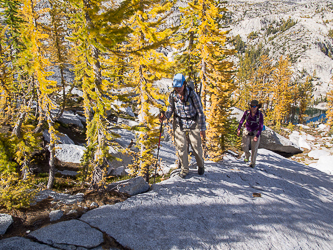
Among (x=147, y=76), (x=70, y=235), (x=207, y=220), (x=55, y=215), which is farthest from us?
(x=147, y=76)

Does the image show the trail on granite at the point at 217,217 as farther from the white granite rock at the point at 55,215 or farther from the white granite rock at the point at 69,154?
the white granite rock at the point at 69,154

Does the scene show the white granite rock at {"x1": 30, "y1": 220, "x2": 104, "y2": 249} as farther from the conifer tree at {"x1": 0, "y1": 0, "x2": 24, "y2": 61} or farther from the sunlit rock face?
the sunlit rock face

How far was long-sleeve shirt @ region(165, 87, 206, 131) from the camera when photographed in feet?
14.8

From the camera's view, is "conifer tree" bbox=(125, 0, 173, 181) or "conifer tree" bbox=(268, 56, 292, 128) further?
"conifer tree" bbox=(268, 56, 292, 128)

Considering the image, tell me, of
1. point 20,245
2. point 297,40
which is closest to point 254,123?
point 20,245

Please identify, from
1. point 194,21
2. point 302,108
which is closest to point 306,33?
point 302,108

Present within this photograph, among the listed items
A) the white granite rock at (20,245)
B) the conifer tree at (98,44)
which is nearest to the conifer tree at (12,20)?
the conifer tree at (98,44)

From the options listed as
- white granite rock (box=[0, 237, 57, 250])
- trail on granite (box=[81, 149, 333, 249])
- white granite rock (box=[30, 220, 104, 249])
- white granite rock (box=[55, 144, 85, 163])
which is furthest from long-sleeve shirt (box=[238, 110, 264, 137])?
white granite rock (box=[55, 144, 85, 163])

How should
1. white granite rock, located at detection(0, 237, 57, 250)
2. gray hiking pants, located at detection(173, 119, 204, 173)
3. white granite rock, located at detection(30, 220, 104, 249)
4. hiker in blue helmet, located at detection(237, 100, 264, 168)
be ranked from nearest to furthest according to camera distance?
white granite rock, located at detection(0, 237, 57, 250)
white granite rock, located at detection(30, 220, 104, 249)
gray hiking pants, located at detection(173, 119, 204, 173)
hiker in blue helmet, located at detection(237, 100, 264, 168)

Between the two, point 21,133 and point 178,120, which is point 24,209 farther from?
point 21,133

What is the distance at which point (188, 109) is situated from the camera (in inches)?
179

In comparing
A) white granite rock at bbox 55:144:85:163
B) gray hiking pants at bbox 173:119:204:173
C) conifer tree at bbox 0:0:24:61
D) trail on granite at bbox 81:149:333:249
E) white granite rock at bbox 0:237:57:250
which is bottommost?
white granite rock at bbox 55:144:85:163

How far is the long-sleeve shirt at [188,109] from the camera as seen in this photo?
452 centimetres

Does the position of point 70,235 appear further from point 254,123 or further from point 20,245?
point 254,123
